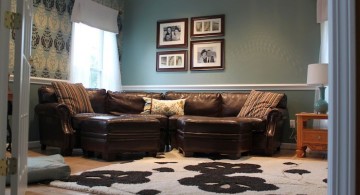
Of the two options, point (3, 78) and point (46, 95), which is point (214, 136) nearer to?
point (46, 95)

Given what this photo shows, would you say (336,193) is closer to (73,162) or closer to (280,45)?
(73,162)

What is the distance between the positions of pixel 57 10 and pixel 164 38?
5.79 ft

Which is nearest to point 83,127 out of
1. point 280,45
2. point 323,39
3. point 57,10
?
point 57,10

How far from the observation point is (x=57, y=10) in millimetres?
4926

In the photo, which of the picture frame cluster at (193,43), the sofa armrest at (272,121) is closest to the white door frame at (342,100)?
the sofa armrest at (272,121)

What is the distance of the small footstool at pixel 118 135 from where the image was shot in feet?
11.8

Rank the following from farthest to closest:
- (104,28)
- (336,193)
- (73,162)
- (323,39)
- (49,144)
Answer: (104,28) < (323,39) < (49,144) < (73,162) < (336,193)

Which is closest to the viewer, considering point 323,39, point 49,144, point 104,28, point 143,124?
point 143,124

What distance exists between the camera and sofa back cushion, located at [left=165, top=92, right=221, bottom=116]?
4.92 metres

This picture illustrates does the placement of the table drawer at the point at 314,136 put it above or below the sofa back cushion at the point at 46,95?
below

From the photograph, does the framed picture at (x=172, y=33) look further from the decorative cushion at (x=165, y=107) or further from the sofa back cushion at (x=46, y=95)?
the sofa back cushion at (x=46, y=95)

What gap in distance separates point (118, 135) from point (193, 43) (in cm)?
247

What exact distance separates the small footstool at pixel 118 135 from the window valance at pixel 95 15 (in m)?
2.03

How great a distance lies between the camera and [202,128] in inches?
150
